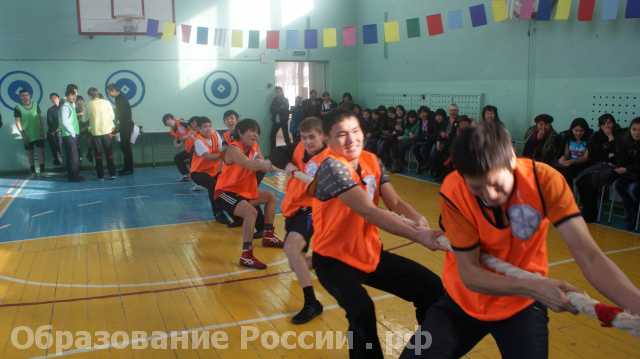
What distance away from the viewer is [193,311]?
3.67 m

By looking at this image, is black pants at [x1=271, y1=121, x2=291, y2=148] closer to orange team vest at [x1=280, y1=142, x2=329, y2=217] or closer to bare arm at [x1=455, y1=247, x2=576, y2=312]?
orange team vest at [x1=280, y1=142, x2=329, y2=217]

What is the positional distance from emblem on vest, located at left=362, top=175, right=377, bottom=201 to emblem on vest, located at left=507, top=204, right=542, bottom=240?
98 cm

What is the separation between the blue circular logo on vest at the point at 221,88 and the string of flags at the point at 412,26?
0.69 metres

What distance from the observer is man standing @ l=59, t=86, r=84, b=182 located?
→ 899 cm

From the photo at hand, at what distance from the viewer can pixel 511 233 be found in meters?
1.70

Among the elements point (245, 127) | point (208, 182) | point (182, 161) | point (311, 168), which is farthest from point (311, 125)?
point (182, 161)

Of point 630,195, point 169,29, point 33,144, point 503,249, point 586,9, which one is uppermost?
point 169,29

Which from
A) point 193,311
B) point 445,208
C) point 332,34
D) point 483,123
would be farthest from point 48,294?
point 332,34

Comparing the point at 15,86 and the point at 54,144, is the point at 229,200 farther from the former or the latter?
the point at 15,86

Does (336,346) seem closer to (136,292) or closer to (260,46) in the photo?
(136,292)

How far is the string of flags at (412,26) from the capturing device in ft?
23.0

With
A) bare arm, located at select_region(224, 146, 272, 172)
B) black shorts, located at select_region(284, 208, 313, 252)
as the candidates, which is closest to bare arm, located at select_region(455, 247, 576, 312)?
black shorts, located at select_region(284, 208, 313, 252)

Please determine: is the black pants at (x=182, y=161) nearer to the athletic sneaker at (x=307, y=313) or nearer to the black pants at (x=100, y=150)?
the black pants at (x=100, y=150)

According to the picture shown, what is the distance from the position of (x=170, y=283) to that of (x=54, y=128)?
7.22m
